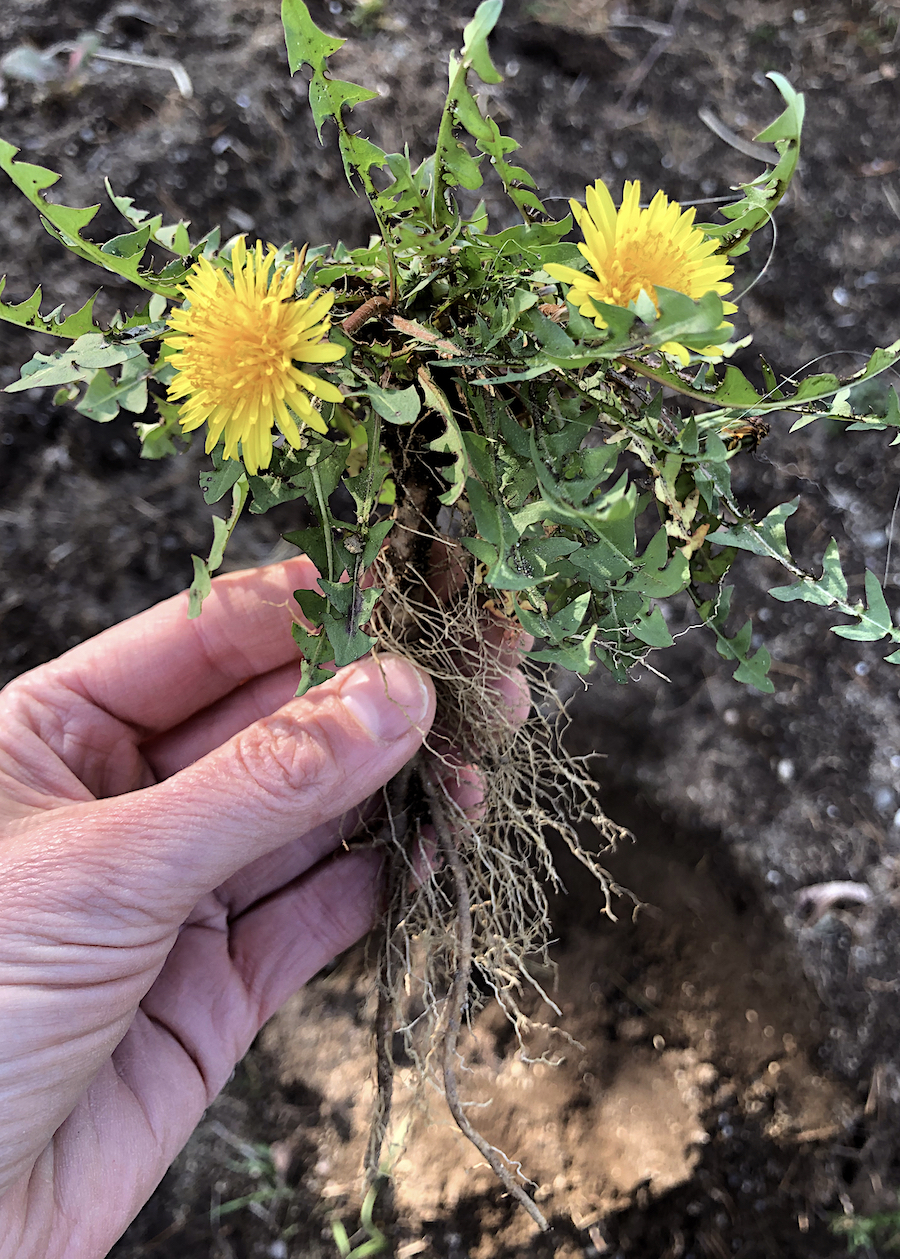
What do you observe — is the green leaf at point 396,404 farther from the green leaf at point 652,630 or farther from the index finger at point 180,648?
the index finger at point 180,648

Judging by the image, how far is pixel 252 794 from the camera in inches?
42.5

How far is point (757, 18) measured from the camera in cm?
232

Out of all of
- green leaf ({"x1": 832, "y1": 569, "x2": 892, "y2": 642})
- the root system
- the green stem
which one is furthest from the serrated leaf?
the green stem

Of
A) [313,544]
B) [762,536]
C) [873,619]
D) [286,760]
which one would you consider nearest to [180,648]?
[286,760]

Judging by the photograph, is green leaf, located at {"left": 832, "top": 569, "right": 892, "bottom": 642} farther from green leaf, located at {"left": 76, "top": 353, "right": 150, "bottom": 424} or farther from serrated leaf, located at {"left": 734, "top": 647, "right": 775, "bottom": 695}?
green leaf, located at {"left": 76, "top": 353, "right": 150, "bottom": 424}

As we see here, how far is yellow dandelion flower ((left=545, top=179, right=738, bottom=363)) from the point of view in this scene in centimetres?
82

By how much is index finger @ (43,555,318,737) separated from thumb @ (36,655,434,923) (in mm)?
414

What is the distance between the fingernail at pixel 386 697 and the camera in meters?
A: 1.17

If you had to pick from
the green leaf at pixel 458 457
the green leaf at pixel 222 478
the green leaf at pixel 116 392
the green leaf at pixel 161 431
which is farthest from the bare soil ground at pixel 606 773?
the green leaf at pixel 458 457

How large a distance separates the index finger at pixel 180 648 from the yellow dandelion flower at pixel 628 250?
0.86 meters

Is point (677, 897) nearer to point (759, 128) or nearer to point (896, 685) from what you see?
point (896, 685)

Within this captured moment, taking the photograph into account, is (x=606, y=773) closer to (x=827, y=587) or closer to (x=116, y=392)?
(x=827, y=587)

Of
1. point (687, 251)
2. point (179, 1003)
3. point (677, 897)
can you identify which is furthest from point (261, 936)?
point (687, 251)

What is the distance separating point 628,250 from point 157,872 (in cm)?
96
